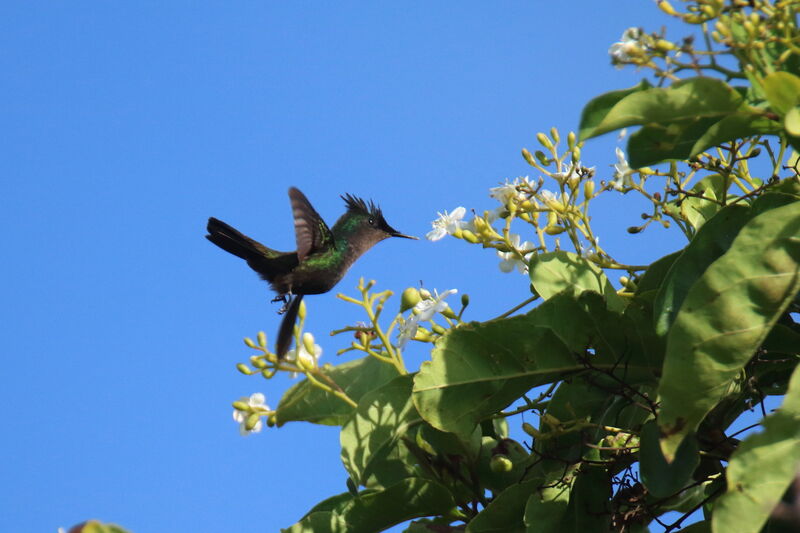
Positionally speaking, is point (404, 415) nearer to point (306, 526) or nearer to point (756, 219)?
point (306, 526)

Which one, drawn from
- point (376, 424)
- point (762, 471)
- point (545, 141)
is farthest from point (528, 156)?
point (762, 471)

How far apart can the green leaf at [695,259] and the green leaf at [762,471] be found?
33cm

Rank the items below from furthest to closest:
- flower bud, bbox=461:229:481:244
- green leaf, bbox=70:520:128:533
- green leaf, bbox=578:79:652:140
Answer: flower bud, bbox=461:229:481:244, green leaf, bbox=578:79:652:140, green leaf, bbox=70:520:128:533

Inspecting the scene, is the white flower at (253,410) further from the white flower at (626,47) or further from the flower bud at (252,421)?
the white flower at (626,47)

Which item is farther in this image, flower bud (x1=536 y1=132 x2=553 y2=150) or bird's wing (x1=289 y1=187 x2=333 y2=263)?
bird's wing (x1=289 y1=187 x2=333 y2=263)

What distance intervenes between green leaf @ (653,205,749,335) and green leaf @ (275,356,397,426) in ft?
2.37

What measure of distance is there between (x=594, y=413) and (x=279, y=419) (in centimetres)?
76

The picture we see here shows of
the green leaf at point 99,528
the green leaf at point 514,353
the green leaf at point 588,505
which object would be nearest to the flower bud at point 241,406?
the green leaf at point 514,353

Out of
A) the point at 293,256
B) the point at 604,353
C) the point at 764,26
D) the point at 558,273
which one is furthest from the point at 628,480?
the point at 293,256

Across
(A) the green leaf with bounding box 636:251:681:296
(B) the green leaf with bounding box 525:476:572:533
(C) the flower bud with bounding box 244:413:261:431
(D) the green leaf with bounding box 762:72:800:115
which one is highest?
(C) the flower bud with bounding box 244:413:261:431

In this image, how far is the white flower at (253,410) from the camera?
2435 millimetres

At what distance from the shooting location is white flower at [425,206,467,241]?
2.65 meters

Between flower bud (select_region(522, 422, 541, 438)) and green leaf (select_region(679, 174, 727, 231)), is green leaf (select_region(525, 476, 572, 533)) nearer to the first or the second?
flower bud (select_region(522, 422, 541, 438))

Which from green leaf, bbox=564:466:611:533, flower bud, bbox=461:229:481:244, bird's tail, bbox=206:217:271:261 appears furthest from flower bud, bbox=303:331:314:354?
bird's tail, bbox=206:217:271:261
